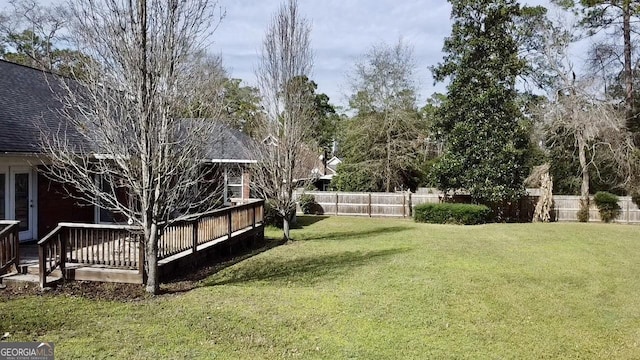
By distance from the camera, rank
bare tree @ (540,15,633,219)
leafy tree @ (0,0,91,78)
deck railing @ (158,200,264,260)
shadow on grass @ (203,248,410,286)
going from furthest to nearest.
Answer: leafy tree @ (0,0,91,78), bare tree @ (540,15,633,219), shadow on grass @ (203,248,410,286), deck railing @ (158,200,264,260)

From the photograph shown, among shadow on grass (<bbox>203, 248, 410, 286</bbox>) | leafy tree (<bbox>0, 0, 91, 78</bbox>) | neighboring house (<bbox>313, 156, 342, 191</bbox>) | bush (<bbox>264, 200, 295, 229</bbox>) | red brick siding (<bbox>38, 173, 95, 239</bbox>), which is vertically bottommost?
shadow on grass (<bbox>203, 248, 410, 286</bbox>)

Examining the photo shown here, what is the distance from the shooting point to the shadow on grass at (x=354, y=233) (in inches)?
595

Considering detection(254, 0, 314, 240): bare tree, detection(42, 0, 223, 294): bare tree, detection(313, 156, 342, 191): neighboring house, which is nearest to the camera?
detection(42, 0, 223, 294): bare tree

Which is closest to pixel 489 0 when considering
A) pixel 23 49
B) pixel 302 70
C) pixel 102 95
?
pixel 302 70

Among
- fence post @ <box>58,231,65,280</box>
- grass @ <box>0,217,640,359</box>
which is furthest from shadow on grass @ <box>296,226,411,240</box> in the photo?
fence post @ <box>58,231,65,280</box>

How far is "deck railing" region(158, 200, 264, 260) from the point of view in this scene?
8585mm

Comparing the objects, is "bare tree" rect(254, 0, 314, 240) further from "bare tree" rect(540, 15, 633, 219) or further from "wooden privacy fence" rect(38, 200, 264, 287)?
"bare tree" rect(540, 15, 633, 219)

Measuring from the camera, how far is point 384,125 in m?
27.6

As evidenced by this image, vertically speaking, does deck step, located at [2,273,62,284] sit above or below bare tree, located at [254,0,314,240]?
below

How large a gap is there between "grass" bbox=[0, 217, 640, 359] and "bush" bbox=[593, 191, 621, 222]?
32.9 feet

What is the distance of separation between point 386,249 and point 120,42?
8.69 meters

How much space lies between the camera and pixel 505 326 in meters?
5.98

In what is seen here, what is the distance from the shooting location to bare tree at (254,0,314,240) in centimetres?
1338

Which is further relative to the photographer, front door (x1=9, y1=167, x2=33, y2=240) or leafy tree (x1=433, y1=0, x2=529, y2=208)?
leafy tree (x1=433, y1=0, x2=529, y2=208)
